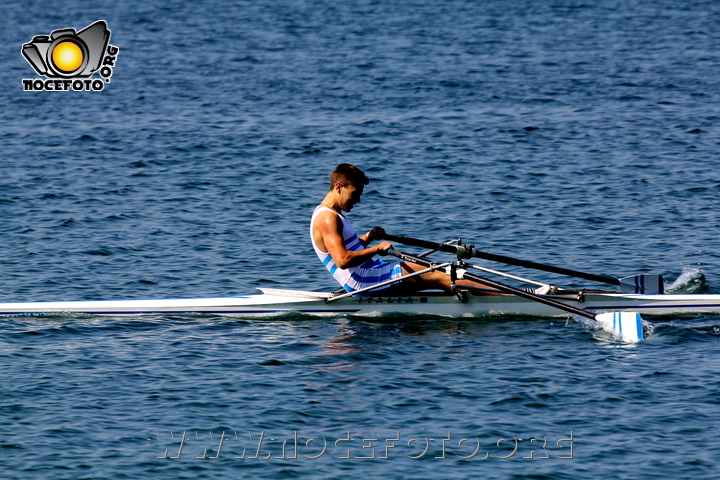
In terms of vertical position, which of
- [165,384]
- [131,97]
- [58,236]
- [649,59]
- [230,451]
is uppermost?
[649,59]

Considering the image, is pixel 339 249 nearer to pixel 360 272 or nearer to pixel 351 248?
pixel 351 248

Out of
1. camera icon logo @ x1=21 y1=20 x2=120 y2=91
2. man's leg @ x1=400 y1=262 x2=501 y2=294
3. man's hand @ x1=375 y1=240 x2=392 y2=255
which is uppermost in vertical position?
camera icon logo @ x1=21 y1=20 x2=120 y2=91

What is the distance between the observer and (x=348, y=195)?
37.1 feet

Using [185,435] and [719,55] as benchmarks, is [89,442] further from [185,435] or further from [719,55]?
[719,55]

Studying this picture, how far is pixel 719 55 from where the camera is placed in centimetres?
3000

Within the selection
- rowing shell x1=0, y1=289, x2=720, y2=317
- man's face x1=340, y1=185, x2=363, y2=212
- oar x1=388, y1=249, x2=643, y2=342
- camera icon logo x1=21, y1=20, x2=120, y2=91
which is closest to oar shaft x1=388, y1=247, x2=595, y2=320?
oar x1=388, y1=249, x2=643, y2=342

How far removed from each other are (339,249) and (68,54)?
17899mm

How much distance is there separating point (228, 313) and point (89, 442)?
3.54 meters

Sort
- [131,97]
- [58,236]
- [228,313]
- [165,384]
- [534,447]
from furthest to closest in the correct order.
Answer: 1. [131,97]
2. [58,236]
3. [228,313]
4. [165,384]
5. [534,447]

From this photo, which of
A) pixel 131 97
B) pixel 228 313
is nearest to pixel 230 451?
pixel 228 313

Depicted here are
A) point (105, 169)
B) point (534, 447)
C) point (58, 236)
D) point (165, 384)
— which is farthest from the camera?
point (105, 169)

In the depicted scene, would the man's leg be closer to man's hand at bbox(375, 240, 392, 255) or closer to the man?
the man

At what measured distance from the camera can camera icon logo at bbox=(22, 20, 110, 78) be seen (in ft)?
87.8

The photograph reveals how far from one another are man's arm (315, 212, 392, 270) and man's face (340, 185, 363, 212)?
0.19 metres
